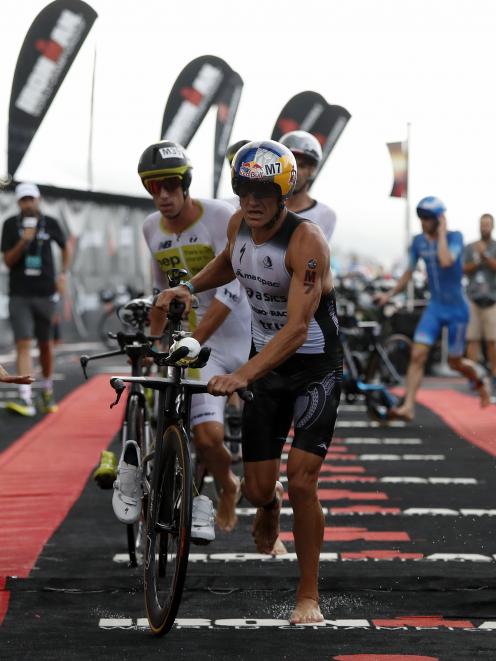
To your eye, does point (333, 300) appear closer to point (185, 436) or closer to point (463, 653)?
point (185, 436)

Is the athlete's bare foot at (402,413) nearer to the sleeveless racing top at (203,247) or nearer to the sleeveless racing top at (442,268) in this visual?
the sleeveless racing top at (442,268)

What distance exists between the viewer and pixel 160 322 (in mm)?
7543

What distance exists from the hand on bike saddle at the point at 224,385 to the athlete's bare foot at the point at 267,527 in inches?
49.4

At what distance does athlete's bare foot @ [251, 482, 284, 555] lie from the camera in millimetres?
6238

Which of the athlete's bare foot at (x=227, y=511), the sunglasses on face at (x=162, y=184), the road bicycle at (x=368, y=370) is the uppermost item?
the sunglasses on face at (x=162, y=184)

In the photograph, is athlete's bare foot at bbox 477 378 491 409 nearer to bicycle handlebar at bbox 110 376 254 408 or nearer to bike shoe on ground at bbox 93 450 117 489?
bike shoe on ground at bbox 93 450 117 489

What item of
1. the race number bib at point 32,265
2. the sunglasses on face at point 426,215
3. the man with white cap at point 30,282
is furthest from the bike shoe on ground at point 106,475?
the race number bib at point 32,265

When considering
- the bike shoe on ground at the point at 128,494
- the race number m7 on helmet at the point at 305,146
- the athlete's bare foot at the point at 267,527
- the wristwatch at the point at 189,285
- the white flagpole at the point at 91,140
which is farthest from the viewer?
the white flagpole at the point at 91,140

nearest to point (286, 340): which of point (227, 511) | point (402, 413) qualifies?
point (227, 511)

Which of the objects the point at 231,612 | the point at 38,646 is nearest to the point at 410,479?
the point at 231,612

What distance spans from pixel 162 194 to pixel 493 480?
3.45m

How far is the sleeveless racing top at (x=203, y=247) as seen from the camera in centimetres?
736

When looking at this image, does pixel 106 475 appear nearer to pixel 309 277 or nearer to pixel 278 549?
pixel 278 549

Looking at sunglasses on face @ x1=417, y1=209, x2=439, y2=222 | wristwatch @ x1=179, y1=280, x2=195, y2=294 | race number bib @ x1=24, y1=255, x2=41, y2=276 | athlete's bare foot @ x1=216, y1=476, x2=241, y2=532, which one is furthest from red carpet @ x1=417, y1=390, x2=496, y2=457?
wristwatch @ x1=179, y1=280, x2=195, y2=294
